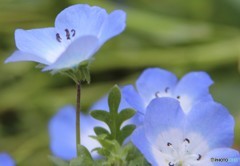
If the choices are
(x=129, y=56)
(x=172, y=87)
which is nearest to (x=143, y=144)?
(x=172, y=87)

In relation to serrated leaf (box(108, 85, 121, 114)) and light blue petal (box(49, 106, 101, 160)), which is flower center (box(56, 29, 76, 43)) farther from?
light blue petal (box(49, 106, 101, 160))

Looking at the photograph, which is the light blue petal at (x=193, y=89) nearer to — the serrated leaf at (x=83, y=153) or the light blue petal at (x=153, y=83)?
the light blue petal at (x=153, y=83)

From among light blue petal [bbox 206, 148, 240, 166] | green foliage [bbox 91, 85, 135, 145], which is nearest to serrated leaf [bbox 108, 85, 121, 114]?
green foliage [bbox 91, 85, 135, 145]

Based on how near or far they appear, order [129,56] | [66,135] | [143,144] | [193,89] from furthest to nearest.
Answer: [129,56], [66,135], [193,89], [143,144]

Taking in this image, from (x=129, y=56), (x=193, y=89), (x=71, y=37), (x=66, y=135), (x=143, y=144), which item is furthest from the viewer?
(x=129, y=56)

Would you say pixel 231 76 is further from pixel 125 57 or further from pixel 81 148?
pixel 81 148

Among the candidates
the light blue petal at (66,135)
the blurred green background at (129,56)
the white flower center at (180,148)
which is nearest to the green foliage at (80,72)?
the white flower center at (180,148)

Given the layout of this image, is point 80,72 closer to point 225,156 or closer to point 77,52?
point 77,52
